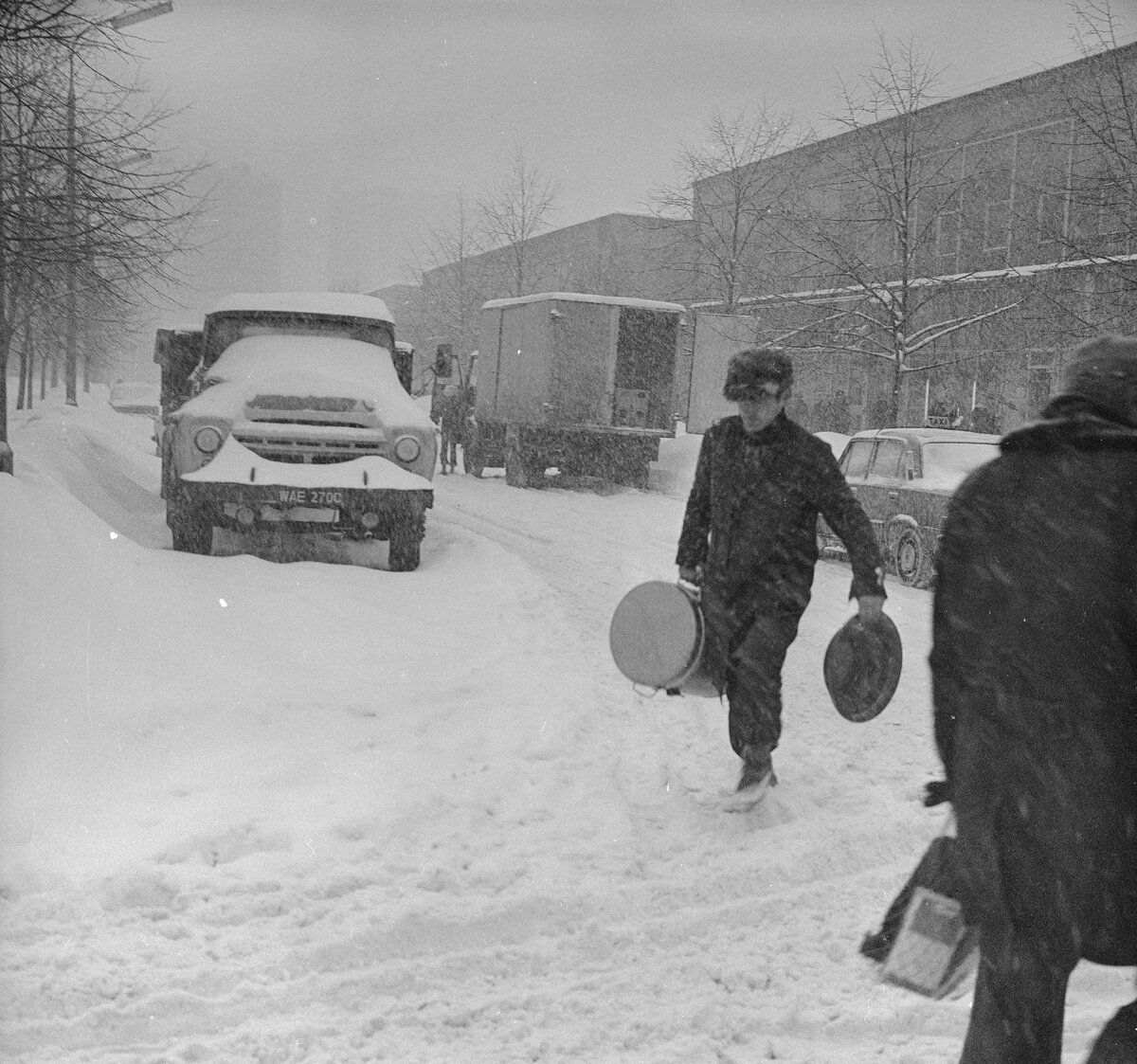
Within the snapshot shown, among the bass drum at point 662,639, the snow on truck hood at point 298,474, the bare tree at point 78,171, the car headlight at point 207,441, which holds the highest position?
the bare tree at point 78,171

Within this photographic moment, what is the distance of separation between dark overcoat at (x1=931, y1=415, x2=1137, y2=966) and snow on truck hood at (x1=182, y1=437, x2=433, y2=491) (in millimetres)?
7704

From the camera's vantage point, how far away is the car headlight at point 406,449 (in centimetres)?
1001

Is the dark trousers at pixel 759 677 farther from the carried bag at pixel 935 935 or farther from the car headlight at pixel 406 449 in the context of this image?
the car headlight at pixel 406 449

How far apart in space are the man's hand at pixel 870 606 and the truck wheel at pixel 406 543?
18.8ft

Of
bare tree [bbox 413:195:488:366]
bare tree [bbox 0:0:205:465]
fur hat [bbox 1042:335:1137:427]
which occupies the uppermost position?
bare tree [bbox 413:195:488:366]

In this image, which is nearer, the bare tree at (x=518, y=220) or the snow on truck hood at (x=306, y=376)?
the snow on truck hood at (x=306, y=376)

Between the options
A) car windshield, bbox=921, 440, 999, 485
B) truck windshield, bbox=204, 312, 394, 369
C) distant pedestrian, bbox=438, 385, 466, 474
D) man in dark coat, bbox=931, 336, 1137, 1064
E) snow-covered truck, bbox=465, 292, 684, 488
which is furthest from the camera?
distant pedestrian, bbox=438, 385, 466, 474

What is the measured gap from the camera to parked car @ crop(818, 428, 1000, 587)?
11.7 meters

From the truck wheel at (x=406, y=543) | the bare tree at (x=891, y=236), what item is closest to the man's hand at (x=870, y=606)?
the truck wheel at (x=406, y=543)

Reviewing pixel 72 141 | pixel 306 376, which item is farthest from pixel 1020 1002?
pixel 72 141

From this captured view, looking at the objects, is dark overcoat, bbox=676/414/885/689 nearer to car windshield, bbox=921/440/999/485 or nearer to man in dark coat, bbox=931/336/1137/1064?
man in dark coat, bbox=931/336/1137/1064

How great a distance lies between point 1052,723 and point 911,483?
10265 mm

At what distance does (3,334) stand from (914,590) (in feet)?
28.6

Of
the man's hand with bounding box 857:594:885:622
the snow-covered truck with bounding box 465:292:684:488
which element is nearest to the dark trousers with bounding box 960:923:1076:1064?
the man's hand with bounding box 857:594:885:622
